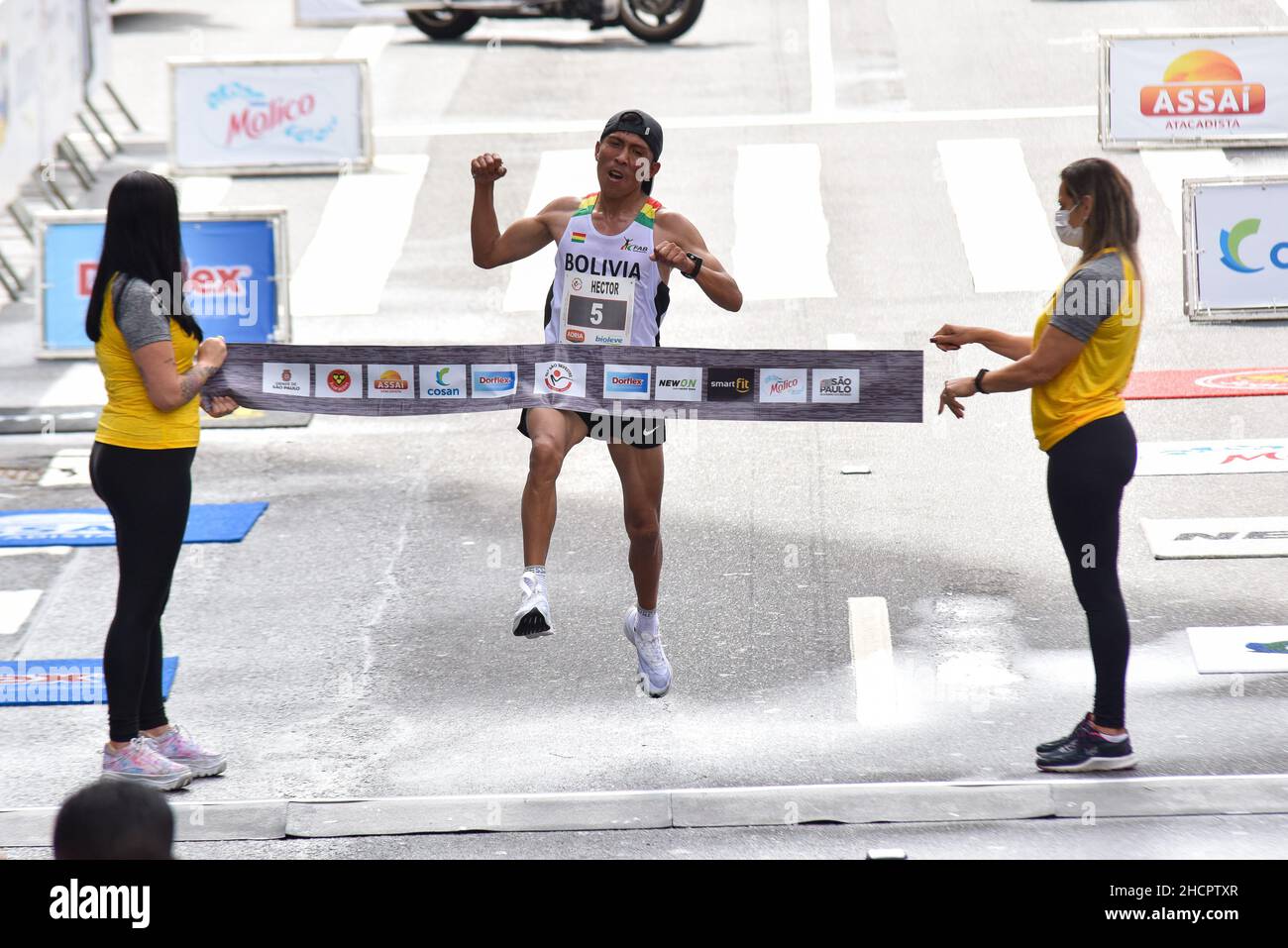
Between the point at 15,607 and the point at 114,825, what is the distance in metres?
6.93

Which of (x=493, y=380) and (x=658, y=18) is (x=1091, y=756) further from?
(x=658, y=18)

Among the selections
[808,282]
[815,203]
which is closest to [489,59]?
[815,203]

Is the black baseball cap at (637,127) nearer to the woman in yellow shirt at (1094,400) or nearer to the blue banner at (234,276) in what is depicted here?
the woman in yellow shirt at (1094,400)

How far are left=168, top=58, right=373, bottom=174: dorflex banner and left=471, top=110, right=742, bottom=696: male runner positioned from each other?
36.3 ft

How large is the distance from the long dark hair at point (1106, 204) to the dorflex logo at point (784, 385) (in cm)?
133

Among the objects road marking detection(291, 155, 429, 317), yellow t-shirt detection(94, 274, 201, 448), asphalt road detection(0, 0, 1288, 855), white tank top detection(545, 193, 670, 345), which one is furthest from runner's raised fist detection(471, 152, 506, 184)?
road marking detection(291, 155, 429, 317)

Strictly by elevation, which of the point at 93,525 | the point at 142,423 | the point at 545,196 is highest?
the point at 545,196

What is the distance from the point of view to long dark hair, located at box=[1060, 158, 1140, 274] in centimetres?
702

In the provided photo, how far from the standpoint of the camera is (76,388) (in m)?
14.1

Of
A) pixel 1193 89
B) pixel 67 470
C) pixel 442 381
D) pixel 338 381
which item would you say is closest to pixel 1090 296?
pixel 442 381

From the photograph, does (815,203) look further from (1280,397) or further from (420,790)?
(420,790)

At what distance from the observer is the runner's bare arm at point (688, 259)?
720 centimetres

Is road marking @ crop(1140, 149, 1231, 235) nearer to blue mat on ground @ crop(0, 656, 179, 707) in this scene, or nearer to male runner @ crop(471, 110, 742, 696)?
male runner @ crop(471, 110, 742, 696)

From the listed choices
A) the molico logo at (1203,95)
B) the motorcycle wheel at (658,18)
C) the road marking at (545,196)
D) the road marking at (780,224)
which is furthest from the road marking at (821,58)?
the molico logo at (1203,95)
